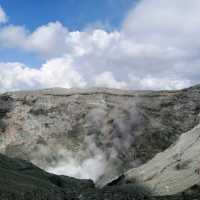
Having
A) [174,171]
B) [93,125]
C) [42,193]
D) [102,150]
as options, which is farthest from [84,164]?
[42,193]

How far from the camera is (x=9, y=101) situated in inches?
1939

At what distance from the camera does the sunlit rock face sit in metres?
43.4

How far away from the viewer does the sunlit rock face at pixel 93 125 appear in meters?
43.4

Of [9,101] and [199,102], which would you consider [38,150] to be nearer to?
[9,101]

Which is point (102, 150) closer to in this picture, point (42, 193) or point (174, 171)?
point (174, 171)

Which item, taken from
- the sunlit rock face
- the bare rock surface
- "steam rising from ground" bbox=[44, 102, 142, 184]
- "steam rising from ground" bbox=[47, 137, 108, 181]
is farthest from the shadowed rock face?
the sunlit rock face

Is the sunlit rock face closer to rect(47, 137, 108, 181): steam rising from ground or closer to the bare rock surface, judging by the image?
rect(47, 137, 108, 181): steam rising from ground

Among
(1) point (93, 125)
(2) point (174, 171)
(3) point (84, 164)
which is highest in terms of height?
(1) point (93, 125)

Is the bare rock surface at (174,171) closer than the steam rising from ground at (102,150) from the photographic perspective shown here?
Yes

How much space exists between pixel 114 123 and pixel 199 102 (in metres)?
9.84

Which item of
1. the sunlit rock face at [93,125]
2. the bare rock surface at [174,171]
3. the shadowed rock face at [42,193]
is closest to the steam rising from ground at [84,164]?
the sunlit rock face at [93,125]

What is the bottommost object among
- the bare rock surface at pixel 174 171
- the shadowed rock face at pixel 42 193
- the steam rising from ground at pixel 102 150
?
the shadowed rock face at pixel 42 193

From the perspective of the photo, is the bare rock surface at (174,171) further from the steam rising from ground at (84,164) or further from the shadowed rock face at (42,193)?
the steam rising from ground at (84,164)

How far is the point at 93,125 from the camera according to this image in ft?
151
